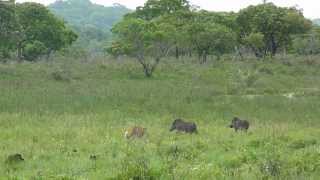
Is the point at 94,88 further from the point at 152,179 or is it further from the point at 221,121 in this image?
the point at 152,179

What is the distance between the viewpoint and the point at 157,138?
55.3 ft

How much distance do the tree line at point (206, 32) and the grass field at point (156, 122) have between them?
243 centimetres

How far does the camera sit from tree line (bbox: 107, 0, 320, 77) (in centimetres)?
4534

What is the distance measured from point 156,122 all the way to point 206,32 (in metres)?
34.6

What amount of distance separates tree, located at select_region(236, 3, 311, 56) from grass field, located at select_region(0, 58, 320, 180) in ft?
50.0

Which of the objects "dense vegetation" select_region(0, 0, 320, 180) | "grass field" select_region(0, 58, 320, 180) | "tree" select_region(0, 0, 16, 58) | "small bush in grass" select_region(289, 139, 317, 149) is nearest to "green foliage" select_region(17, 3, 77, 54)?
"dense vegetation" select_region(0, 0, 320, 180)

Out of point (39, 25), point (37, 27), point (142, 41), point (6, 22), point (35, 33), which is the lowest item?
point (35, 33)

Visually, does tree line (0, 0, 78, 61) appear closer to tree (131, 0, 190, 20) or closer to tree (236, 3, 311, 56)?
tree (131, 0, 190, 20)

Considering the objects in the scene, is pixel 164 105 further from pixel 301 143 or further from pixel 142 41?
pixel 142 41

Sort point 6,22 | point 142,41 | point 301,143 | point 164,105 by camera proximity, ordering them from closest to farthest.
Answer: point 301,143 → point 164,105 → point 142,41 → point 6,22

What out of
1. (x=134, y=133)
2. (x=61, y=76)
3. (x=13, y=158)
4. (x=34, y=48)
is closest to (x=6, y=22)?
(x=61, y=76)

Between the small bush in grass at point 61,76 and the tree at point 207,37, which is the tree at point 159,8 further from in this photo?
the small bush in grass at point 61,76

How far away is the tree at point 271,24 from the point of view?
61.2m

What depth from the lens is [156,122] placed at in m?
21.8
